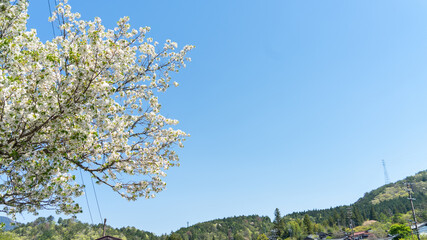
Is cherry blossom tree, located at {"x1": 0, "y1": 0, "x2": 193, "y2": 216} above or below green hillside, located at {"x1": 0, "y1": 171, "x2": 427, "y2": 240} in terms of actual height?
above

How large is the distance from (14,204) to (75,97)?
392 centimetres

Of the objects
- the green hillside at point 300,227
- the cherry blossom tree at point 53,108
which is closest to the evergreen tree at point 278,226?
the green hillside at point 300,227

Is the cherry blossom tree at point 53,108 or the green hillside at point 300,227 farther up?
the cherry blossom tree at point 53,108

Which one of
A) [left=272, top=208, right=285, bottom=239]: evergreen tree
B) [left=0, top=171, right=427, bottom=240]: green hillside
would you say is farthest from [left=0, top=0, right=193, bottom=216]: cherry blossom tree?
[left=272, top=208, right=285, bottom=239]: evergreen tree

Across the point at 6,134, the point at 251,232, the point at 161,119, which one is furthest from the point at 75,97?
the point at 251,232

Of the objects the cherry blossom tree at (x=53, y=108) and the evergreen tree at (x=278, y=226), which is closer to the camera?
the cherry blossom tree at (x=53, y=108)

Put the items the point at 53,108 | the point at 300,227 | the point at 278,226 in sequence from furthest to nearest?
the point at 300,227, the point at 278,226, the point at 53,108

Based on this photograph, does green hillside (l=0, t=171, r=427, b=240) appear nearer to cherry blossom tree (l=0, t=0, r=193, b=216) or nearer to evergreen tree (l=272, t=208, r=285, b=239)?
evergreen tree (l=272, t=208, r=285, b=239)

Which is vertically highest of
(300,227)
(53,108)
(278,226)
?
(53,108)

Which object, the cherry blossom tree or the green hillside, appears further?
the green hillside

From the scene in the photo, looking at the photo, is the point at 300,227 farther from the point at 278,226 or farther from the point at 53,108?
the point at 53,108

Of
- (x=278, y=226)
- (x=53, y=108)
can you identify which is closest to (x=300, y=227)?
(x=278, y=226)

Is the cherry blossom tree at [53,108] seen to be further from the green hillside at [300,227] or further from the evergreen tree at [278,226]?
the evergreen tree at [278,226]

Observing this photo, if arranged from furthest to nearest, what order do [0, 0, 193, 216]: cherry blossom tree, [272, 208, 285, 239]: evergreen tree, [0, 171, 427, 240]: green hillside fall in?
[272, 208, 285, 239]: evergreen tree, [0, 171, 427, 240]: green hillside, [0, 0, 193, 216]: cherry blossom tree
